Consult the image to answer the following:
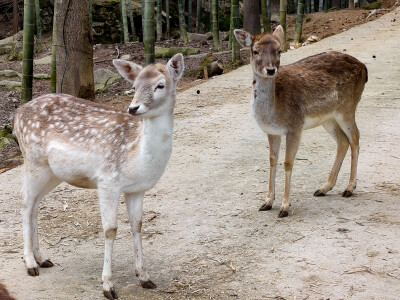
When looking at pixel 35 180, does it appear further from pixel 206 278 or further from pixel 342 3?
pixel 342 3

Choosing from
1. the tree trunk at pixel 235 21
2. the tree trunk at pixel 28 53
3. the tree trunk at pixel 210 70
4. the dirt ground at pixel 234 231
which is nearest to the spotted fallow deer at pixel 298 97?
the dirt ground at pixel 234 231

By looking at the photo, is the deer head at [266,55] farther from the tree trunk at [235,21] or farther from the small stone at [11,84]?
the small stone at [11,84]

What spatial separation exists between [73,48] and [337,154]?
436cm

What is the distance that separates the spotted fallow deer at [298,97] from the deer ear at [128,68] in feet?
5.04

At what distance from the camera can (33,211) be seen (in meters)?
4.86

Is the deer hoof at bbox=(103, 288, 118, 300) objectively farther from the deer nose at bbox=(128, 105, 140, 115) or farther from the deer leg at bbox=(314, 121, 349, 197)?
the deer leg at bbox=(314, 121, 349, 197)

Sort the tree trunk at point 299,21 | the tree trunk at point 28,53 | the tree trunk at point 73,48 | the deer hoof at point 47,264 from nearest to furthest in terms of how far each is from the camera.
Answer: the deer hoof at point 47,264
the tree trunk at point 73,48
the tree trunk at point 28,53
the tree trunk at point 299,21

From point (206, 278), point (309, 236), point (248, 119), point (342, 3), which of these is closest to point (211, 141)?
point (248, 119)

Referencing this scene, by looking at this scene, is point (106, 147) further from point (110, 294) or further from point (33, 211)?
point (110, 294)

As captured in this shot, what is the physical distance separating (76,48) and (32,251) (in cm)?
483

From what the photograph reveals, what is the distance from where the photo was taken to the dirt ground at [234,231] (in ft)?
14.8

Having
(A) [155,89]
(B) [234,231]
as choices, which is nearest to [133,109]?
(A) [155,89]

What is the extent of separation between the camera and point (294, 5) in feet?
90.1

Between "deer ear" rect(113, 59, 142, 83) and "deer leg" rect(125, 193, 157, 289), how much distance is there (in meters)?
0.86
